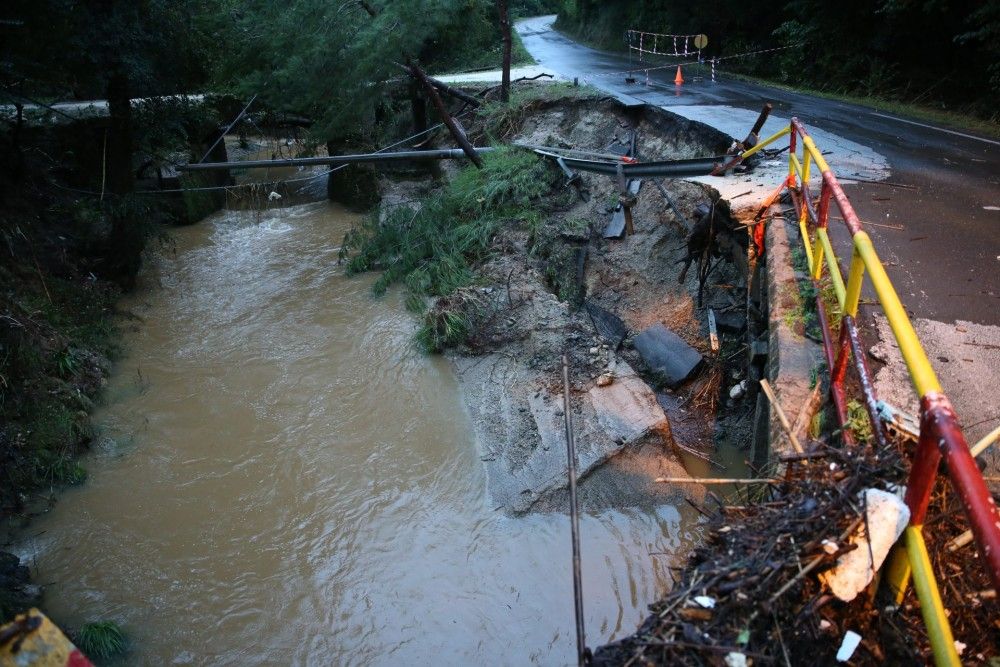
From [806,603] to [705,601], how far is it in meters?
0.36

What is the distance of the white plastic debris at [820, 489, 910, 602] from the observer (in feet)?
7.32

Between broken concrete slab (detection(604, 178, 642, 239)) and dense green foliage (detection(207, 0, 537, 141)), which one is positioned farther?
dense green foliage (detection(207, 0, 537, 141))

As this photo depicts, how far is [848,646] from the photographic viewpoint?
2.27 metres

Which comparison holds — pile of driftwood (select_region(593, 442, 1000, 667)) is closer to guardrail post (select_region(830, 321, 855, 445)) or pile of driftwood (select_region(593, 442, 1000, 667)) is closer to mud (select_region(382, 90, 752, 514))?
guardrail post (select_region(830, 321, 855, 445))

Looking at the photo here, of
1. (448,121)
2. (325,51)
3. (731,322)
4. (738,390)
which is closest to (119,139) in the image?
(325,51)

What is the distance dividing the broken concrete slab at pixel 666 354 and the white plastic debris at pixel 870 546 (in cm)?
442

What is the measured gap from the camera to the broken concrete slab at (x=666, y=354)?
22.1 ft

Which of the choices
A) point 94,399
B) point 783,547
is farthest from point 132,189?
point 783,547

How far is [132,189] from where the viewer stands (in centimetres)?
1101

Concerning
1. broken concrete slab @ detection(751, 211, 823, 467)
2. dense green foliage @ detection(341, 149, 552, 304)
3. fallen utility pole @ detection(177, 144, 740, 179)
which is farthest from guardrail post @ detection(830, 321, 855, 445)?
dense green foliage @ detection(341, 149, 552, 304)

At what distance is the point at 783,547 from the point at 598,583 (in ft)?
9.69

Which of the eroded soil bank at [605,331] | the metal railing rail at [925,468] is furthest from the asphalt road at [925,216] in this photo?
the eroded soil bank at [605,331]

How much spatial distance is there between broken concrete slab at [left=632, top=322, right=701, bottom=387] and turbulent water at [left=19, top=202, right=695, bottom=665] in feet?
5.73

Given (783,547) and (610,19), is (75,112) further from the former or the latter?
(610,19)
